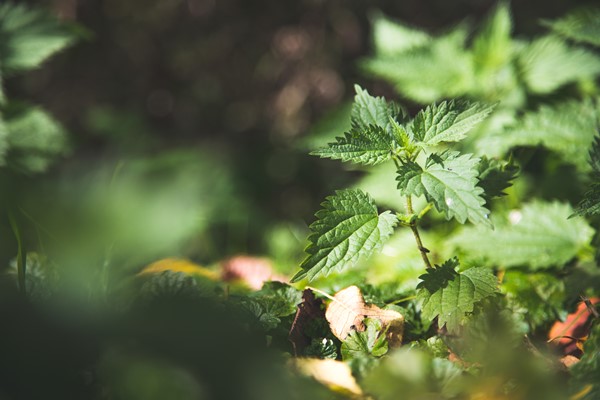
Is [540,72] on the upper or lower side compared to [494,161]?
upper

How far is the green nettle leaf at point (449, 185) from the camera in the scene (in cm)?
96

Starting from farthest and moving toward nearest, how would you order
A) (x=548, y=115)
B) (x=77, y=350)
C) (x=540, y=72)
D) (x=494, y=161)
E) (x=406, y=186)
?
(x=540, y=72)
(x=548, y=115)
(x=494, y=161)
(x=406, y=186)
(x=77, y=350)

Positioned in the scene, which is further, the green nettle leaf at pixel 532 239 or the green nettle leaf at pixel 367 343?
the green nettle leaf at pixel 532 239

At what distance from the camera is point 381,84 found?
11.5ft

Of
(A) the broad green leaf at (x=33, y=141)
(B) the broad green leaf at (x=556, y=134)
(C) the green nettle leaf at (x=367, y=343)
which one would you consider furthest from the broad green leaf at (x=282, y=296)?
(A) the broad green leaf at (x=33, y=141)

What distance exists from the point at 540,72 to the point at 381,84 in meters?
1.55

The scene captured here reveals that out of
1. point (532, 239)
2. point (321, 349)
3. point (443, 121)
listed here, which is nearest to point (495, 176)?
point (443, 121)

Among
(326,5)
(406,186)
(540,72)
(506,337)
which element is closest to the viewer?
(506,337)

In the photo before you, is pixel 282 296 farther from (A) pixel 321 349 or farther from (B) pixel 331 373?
(B) pixel 331 373

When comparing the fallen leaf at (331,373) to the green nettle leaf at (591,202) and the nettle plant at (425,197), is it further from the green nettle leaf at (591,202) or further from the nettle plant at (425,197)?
the green nettle leaf at (591,202)

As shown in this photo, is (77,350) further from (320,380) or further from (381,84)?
(381,84)

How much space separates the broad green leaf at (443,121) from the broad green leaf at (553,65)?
3.44 ft

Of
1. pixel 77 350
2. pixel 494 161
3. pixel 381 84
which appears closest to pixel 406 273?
pixel 494 161

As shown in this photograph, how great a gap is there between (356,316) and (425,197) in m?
0.26
